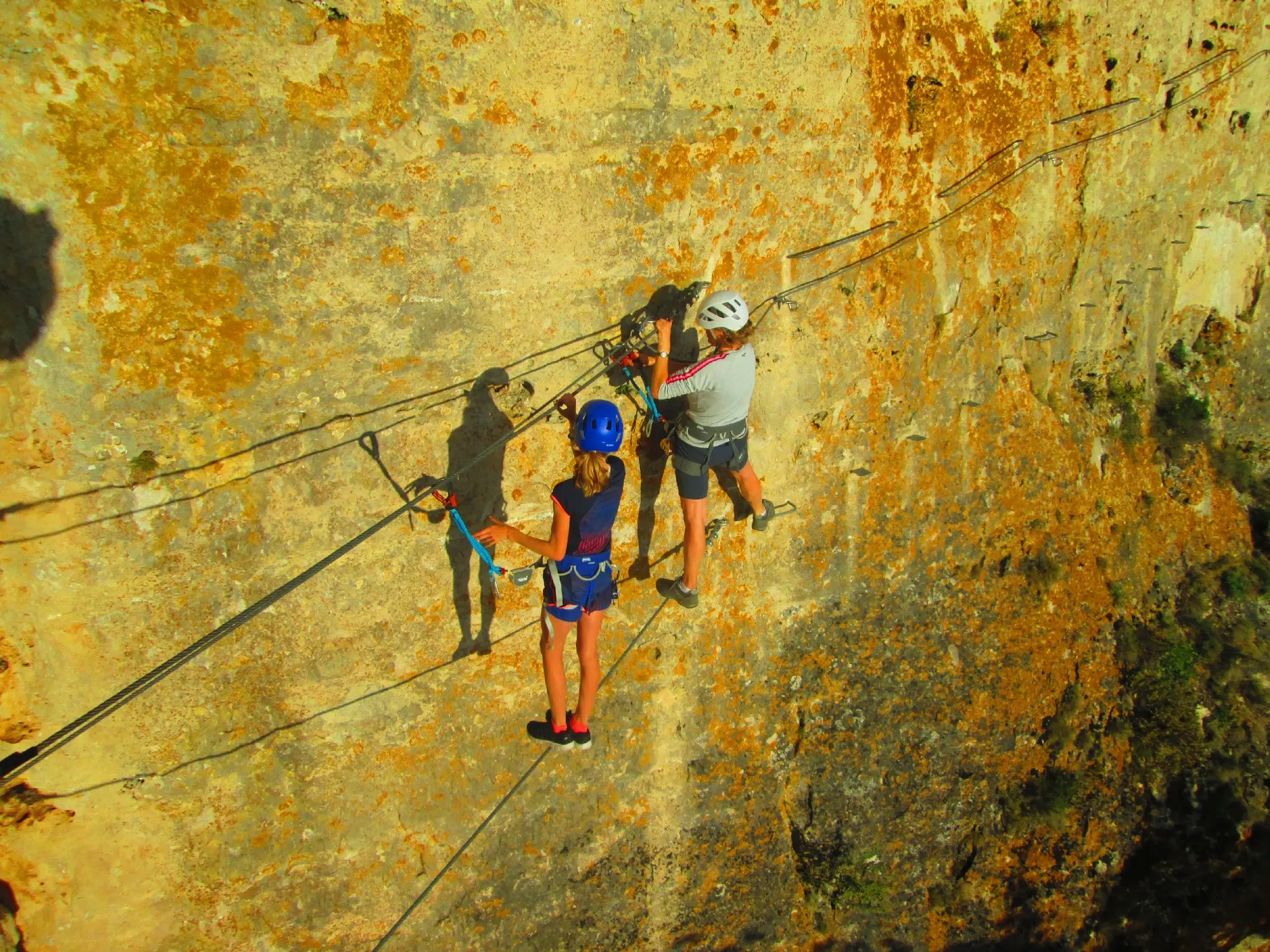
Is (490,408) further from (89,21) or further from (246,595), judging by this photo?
(89,21)

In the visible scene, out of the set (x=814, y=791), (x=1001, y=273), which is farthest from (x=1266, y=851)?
(x=1001, y=273)

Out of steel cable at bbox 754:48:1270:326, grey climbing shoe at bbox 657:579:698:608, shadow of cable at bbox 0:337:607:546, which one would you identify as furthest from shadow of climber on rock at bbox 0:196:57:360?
steel cable at bbox 754:48:1270:326

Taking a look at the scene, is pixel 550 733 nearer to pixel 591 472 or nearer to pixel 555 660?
pixel 555 660

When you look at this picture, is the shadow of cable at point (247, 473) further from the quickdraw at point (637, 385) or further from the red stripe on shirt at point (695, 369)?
the red stripe on shirt at point (695, 369)

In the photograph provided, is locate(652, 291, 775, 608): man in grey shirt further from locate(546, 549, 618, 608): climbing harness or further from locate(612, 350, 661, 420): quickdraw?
locate(546, 549, 618, 608): climbing harness

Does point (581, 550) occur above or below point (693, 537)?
below

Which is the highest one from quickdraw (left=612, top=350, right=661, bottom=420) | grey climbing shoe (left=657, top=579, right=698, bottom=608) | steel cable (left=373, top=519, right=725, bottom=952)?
quickdraw (left=612, top=350, right=661, bottom=420)

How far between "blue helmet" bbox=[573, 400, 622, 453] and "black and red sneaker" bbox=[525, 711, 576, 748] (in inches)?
83.9

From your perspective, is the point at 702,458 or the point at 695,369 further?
the point at 702,458

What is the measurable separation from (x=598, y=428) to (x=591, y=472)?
24cm

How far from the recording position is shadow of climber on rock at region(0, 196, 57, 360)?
3451 mm

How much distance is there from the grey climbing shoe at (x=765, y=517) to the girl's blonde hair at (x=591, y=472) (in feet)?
6.38

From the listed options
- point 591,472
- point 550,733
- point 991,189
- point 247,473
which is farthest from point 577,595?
point 991,189

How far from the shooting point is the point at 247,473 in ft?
13.8
